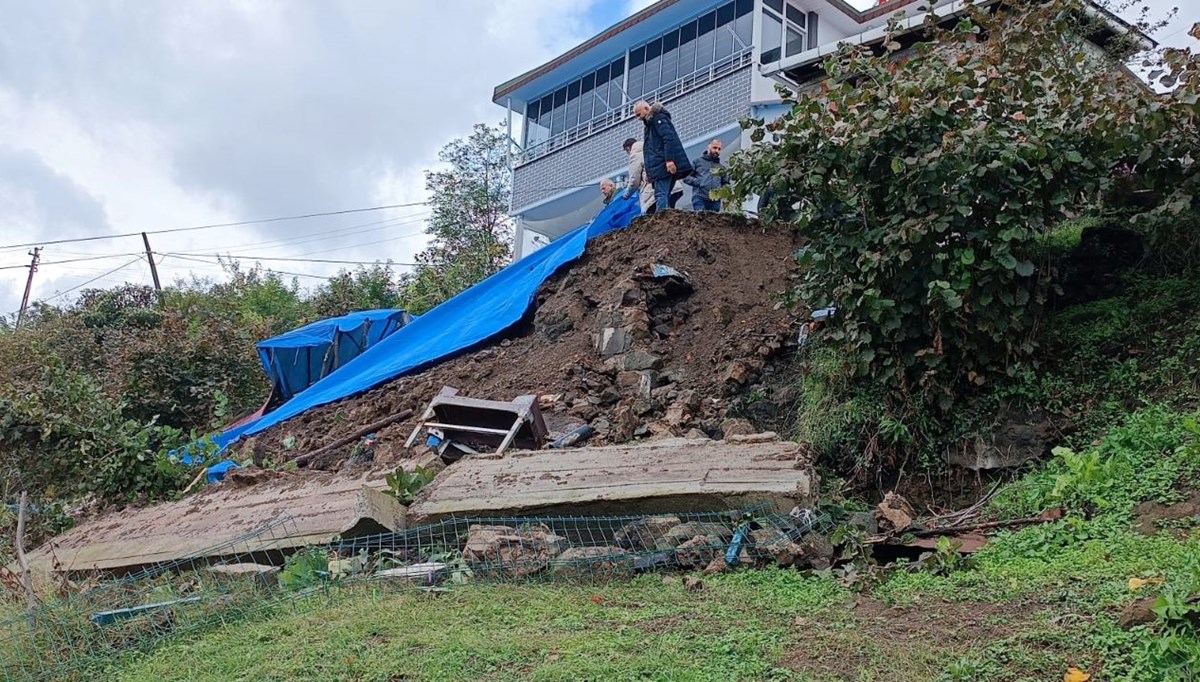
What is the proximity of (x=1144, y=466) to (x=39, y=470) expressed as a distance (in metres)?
9.32

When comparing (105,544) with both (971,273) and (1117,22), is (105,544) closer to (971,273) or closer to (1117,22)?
(971,273)

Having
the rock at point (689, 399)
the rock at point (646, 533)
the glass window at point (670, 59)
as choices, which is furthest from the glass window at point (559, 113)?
the rock at point (646, 533)

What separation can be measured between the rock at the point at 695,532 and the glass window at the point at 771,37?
11.8 metres

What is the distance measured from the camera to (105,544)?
6.91m

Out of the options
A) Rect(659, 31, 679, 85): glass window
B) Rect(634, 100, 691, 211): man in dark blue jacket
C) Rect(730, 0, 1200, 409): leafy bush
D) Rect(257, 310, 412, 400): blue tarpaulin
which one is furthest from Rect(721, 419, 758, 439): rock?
Rect(659, 31, 679, 85): glass window

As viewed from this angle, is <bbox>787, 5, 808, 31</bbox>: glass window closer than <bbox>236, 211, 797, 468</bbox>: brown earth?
No

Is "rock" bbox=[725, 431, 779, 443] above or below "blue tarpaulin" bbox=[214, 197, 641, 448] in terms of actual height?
below

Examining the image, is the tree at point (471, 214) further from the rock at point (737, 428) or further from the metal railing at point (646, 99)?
the rock at point (737, 428)

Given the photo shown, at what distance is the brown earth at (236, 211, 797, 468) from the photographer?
25.3 feet

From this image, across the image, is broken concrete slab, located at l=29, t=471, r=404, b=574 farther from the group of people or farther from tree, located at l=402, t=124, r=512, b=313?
tree, located at l=402, t=124, r=512, b=313

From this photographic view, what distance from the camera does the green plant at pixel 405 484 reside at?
19.6 ft

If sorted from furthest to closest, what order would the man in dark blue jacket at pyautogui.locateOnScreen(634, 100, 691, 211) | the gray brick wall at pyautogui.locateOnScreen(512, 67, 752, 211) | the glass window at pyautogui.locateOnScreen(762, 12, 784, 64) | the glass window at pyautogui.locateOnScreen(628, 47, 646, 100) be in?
the glass window at pyautogui.locateOnScreen(628, 47, 646, 100)
the glass window at pyautogui.locateOnScreen(762, 12, 784, 64)
the gray brick wall at pyautogui.locateOnScreen(512, 67, 752, 211)
the man in dark blue jacket at pyautogui.locateOnScreen(634, 100, 691, 211)

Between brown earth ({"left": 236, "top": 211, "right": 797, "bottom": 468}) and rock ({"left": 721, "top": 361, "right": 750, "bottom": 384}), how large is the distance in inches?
0.4

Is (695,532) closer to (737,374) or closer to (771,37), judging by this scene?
(737,374)
